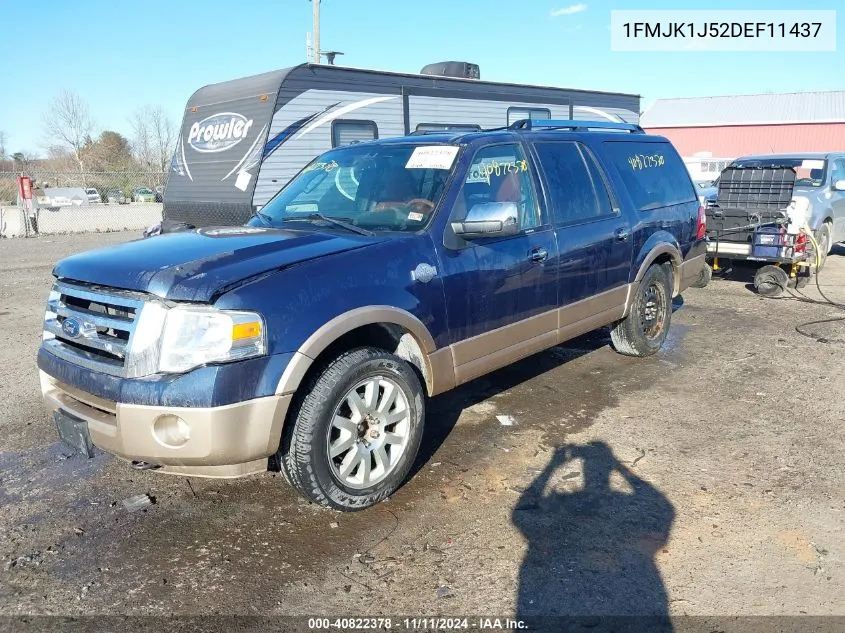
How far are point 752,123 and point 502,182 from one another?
4709 cm

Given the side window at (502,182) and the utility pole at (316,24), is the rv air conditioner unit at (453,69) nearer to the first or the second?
the side window at (502,182)

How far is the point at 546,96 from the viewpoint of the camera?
41.0 feet

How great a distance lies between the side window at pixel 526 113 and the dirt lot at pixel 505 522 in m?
7.75

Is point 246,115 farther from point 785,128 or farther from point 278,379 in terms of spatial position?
point 785,128

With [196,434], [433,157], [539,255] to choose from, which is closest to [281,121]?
[433,157]

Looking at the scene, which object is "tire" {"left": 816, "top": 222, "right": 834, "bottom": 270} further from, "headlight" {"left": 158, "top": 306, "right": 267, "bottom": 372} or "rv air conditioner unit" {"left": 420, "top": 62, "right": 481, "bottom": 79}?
"headlight" {"left": 158, "top": 306, "right": 267, "bottom": 372}

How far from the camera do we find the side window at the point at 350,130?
9.71 metres

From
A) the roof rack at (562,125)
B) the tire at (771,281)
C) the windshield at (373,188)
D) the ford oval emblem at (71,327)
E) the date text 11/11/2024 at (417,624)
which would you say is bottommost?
the date text 11/11/2024 at (417,624)

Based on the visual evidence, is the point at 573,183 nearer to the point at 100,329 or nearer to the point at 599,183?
the point at 599,183

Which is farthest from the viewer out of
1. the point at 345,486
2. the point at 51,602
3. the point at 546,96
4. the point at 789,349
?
the point at 546,96

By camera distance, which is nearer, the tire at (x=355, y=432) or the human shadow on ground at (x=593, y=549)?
the human shadow on ground at (x=593, y=549)

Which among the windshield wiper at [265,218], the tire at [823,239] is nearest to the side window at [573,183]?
the windshield wiper at [265,218]

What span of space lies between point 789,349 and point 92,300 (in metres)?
5.90

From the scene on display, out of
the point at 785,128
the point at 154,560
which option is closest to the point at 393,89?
the point at 154,560
